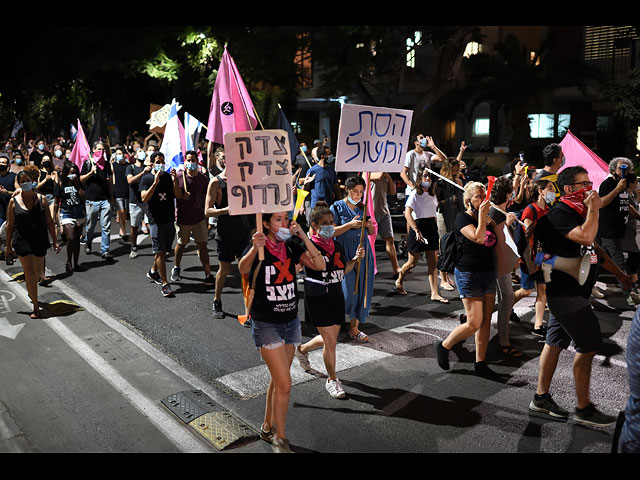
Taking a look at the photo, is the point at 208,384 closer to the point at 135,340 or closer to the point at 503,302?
the point at 135,340

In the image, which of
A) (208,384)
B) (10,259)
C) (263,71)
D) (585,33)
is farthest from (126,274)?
(585,33)

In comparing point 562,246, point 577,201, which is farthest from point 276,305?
point 577,201

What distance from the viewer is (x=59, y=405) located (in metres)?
5.52

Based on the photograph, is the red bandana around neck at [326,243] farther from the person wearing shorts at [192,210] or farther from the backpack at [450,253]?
the person wearing shorts at [192,210]

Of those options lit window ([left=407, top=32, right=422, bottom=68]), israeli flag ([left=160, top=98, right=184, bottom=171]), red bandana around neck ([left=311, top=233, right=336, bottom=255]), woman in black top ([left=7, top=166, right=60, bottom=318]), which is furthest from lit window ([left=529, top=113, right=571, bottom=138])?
red bandana around neck ([left=311, top=233, right=336, bottom=255])

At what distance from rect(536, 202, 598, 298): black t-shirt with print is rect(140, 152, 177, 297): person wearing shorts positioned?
230 inches

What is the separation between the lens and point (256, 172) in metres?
4.68

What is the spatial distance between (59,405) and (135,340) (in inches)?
74.6

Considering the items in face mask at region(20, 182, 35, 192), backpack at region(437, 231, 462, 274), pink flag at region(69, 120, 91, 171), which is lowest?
backpack at region(437, 231, 462, 274)

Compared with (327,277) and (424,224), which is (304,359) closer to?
(327,277)

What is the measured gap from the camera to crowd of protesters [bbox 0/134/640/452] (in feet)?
15.6

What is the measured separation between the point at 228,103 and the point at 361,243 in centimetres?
302

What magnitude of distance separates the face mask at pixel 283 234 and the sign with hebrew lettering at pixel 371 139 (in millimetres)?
1602

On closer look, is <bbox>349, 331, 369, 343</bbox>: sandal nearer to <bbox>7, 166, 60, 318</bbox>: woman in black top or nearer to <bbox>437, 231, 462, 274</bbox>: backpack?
<bbox>437, 231, 462, 274</bbox>: backpack
